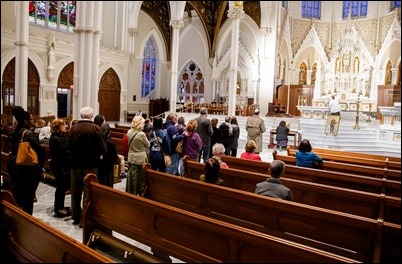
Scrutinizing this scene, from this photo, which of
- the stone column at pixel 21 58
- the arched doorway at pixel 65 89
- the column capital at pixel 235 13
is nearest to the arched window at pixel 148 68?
the arched doorway at pixel 65 89

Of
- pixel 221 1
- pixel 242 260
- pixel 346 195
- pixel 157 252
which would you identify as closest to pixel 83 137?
pixel 157 252

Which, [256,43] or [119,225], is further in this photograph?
[256,43]

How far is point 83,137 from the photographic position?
4.17 m

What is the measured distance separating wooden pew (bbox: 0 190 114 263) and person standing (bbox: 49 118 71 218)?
1917 millimetres

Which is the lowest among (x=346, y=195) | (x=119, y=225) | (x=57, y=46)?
(x=119, y=225)

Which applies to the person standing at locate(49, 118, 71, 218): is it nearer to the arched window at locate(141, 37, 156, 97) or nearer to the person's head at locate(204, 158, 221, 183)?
the person's head at locate(204, 158, 221, 183)

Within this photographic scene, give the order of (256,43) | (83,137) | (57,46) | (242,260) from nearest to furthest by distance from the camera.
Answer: (242,260) → (83,137) → (57,46) → (256,43)

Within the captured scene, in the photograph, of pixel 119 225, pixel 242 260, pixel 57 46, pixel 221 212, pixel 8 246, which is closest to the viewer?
pixel 242 260

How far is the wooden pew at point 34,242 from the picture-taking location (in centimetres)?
192

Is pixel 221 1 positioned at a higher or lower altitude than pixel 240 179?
higher

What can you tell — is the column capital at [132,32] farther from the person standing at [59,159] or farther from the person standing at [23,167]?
the person standing at [23,167]

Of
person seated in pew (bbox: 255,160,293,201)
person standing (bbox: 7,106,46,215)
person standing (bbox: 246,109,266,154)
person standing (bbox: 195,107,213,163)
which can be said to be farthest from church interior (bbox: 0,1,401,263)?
person standing (bbox: 246,109,266,154)

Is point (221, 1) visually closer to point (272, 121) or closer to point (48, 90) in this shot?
point (272, 121)

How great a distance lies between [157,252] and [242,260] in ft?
4.08
